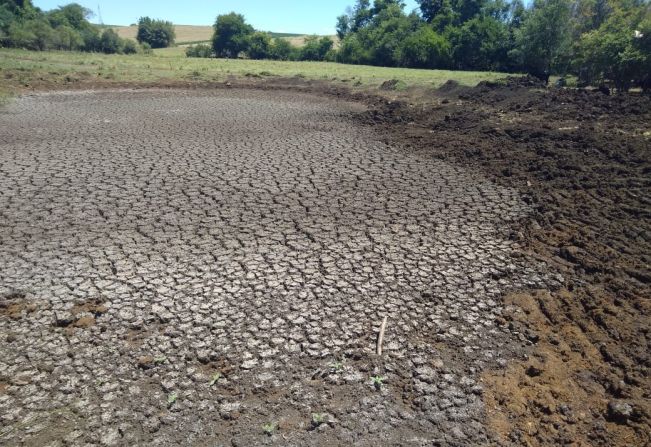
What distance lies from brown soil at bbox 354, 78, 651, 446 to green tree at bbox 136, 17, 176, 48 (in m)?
71.1

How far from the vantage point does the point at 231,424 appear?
11.9ft

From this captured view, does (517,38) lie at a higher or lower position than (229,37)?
lower

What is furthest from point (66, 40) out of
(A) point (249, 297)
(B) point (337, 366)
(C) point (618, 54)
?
(B) point (337, 366)

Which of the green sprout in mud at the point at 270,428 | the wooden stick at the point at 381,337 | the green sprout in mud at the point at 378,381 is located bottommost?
the green sprout in mud at the point at 270,428

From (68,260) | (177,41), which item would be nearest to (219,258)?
(68,260)

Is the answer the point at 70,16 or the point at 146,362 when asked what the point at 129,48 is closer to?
the point at 70,16

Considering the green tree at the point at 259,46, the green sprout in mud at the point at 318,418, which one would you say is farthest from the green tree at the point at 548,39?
the green tree at the point at 259,46

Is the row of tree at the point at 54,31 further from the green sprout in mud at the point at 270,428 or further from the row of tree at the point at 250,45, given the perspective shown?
the green sprout in mud at the point at 270,428

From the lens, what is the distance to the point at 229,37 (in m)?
63.8

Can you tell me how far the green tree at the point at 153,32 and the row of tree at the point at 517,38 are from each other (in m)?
28.7

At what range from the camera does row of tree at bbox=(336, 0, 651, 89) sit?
1808cm

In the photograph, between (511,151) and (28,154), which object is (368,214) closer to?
(511,151)

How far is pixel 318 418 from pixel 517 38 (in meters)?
30.2

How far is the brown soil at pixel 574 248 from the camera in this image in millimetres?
3697
